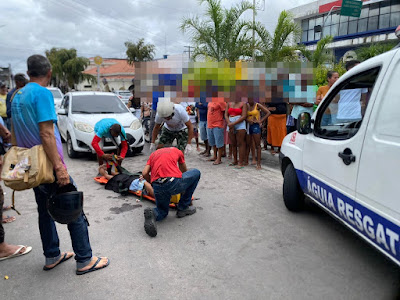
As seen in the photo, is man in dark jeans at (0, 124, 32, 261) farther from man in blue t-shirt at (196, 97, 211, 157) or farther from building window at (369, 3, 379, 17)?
building window at (369, 3, 379, 17)

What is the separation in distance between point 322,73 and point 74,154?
900cm

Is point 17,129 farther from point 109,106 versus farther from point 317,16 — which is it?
point 317,16

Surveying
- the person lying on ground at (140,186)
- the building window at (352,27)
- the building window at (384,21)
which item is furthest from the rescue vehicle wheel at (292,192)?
the building window at (352,27)

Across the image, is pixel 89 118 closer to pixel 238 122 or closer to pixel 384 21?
pixel 238 122

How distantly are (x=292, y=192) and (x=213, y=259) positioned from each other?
148cm

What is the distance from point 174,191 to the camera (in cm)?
369

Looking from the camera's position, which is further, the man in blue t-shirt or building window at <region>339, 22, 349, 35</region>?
building window at <region>339, 22, 349, 35</region>

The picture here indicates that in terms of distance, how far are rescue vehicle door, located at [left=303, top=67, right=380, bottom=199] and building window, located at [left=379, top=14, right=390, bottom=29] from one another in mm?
25342

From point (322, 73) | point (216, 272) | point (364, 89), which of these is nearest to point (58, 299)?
point (216, 272)

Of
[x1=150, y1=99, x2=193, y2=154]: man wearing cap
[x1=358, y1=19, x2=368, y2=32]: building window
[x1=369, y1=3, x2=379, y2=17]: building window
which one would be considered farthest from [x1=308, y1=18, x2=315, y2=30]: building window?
[x1=150, y1=99, x2=193, y2=154]: man wearing cap

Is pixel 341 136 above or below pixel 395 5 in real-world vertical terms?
below

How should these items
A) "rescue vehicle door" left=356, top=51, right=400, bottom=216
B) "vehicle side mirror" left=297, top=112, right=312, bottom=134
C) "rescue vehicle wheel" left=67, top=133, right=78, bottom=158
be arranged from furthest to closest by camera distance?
"rescue vehicle wheel" left=67, top=133, right=78, bottom=158
"vehicle side mirror" left=297, top=112, right=312, bottom=134
"rescue vehicle door" left=356, top=51, right=400, bottom=216

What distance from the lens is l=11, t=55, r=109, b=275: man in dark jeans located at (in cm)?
246

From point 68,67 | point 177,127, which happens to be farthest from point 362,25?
point 68,67
